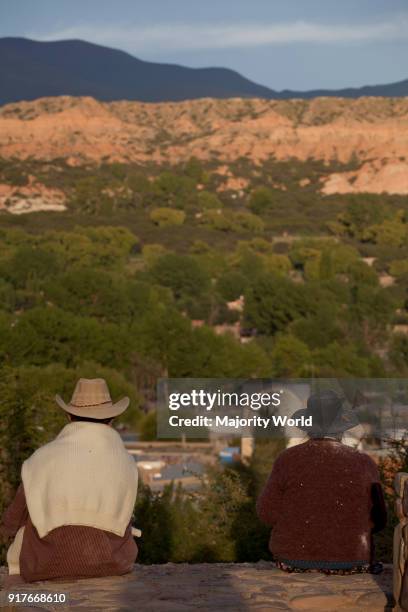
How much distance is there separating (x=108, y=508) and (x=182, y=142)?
107 meters

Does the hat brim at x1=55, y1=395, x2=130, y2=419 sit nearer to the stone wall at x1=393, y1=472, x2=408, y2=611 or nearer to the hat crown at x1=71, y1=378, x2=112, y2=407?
the hat crown at x1=71, y1=378, x2=112, y2=407

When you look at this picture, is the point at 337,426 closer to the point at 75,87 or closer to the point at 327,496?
the point at 327,496

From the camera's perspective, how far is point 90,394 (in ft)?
15.5

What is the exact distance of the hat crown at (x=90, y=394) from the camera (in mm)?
4691

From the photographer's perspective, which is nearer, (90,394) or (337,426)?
(90,394)

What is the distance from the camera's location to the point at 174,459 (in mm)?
29219

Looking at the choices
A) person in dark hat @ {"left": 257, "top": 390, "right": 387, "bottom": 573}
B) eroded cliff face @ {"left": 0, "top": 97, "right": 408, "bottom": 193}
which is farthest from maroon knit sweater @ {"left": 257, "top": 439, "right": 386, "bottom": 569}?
eroded cliff face @ {"left": 0, "top": 97, "right": 408, "bottom": 193}

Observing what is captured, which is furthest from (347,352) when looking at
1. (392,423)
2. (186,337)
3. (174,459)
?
(392,423)

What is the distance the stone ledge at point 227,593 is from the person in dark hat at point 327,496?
12cm

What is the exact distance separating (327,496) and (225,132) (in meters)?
→ 107

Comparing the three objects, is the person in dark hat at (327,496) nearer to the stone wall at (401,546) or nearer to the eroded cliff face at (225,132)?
the stone wall at (401,546)

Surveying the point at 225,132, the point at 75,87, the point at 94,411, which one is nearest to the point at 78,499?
the point at 94,411

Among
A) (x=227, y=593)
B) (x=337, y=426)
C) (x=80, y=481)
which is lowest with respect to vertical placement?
(x=227, y=593)

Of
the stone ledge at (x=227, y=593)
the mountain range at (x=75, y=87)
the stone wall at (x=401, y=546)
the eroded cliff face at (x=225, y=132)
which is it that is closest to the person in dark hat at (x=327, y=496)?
the stone ledge at (x=227, y=593)
